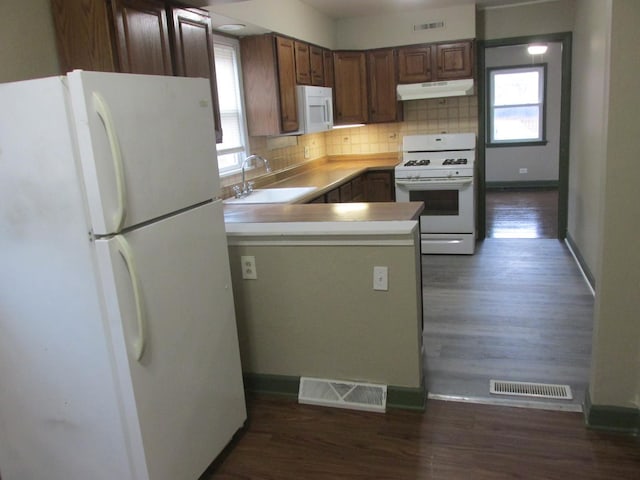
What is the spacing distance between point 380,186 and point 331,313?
3.16 m

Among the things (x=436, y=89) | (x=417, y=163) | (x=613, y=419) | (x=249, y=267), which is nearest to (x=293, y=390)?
(x=249, y=267)

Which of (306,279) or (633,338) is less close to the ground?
(306,279)

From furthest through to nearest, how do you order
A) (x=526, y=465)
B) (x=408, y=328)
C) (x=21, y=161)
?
1. (x=408, y=328)
2. (x=526, y=465)
3. (x=21, y=161)

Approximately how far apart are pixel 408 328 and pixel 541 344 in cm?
114

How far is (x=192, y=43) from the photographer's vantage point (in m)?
2.85

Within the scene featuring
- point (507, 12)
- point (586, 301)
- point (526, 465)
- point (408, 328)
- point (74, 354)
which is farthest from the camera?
point (507, 12)

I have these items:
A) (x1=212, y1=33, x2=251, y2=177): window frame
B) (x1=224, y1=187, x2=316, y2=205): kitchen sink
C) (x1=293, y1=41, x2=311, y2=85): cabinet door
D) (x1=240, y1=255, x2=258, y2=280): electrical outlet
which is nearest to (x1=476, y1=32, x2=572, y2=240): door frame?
(x1=293, y1=41, x2=311, y2=85): cabinet door

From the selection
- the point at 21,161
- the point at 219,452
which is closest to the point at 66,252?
the point at 21,161

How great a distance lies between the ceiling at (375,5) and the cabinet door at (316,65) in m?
0.40

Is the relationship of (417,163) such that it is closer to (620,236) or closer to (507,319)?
(507,319)

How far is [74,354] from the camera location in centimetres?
180

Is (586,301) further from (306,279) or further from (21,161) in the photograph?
(21,161)

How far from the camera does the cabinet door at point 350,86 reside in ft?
18.7

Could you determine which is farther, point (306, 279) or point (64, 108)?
point (306, 279)
